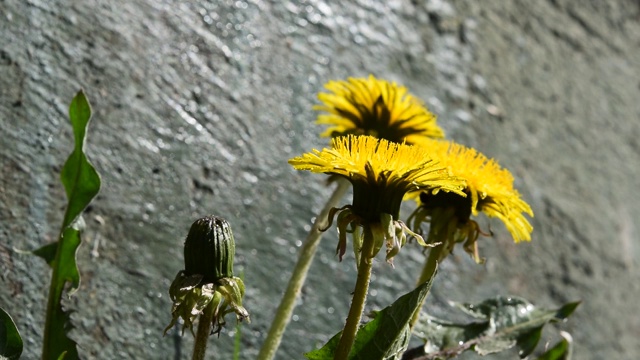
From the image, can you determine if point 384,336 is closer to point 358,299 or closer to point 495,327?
point 358,299

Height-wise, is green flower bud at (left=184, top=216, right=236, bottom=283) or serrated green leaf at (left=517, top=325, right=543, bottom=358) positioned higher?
green flower bud at (left=184, top=216, right=236, bottom=283)

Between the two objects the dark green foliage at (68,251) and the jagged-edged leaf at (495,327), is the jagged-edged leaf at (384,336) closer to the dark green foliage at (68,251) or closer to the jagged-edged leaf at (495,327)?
the jagged-edged leaf at (495,327)

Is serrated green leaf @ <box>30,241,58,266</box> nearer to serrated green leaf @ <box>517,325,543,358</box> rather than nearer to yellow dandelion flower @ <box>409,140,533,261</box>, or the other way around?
yellow dandelion flower @ <box>409,140,533,261</box>

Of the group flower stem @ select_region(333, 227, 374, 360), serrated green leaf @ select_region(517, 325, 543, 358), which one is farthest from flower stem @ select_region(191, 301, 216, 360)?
serrated green leaf @ select_region(517, 325, 543, 358)

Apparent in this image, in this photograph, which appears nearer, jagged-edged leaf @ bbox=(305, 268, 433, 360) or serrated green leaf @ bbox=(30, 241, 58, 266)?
jagged-edged leaf @ bbox=(305, 268, 433, 360)

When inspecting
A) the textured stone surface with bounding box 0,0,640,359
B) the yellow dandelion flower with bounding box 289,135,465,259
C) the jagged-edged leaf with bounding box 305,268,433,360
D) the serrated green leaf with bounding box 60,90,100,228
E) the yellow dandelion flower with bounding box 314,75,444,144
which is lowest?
the textured stone surface with bounding box 0,0,640,359

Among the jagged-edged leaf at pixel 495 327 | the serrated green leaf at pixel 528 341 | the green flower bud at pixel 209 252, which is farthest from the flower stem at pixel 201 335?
the serrated green leaf at pixel 528 341
